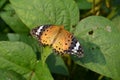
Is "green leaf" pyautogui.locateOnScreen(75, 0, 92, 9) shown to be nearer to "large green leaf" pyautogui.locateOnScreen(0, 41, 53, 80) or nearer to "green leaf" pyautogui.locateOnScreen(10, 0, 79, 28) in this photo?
"green leaf" pyautogui.locateOnScreen(10, 0, 79, 28)

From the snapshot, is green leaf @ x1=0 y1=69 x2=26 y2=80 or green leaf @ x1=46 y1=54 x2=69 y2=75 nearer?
green leaf @ x1=0 y1=69 x2=26 y2=80

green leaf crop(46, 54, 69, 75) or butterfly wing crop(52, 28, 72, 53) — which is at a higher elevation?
butterfly wing crop(52, 28, 72, 53)

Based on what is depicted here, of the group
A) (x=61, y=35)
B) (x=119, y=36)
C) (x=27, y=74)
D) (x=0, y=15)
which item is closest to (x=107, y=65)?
(x=119, y=36)

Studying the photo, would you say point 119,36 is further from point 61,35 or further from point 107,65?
point 61,35

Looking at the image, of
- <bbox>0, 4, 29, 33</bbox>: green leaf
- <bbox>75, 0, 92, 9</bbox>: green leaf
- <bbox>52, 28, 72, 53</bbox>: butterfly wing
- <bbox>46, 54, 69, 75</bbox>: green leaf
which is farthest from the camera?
<bbox>75, 0, 92, 9</bbox>: green leaf

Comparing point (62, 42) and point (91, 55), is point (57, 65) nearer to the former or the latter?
point (91, 55)

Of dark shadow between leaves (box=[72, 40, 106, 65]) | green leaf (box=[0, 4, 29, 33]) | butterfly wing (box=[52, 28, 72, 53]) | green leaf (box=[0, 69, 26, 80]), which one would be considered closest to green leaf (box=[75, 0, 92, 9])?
green leaf (box=[0, 4, 29, 33])
